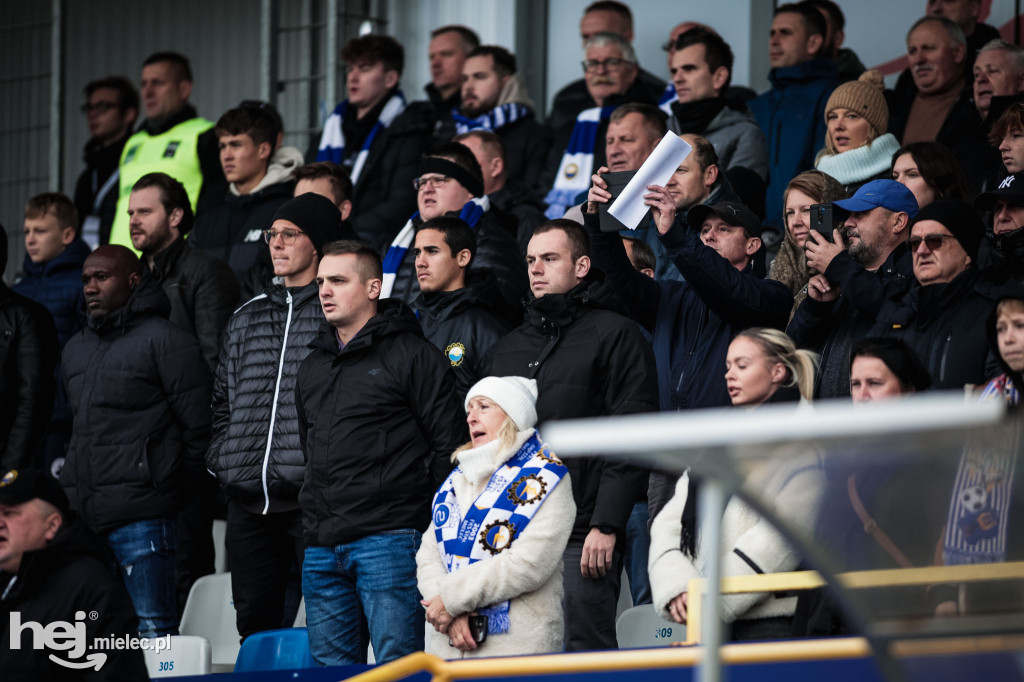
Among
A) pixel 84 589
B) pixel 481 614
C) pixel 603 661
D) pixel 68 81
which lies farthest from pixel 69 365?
pixel 68 81

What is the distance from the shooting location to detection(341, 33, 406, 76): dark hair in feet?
28.2

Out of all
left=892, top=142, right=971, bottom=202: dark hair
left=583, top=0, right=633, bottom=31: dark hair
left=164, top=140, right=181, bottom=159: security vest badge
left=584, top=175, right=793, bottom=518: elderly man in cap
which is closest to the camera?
left=584, top=175, right=793, bottom=518: elderly man in cap

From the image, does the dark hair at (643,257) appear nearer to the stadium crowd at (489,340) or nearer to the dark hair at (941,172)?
the stadium crowd at (489,340)

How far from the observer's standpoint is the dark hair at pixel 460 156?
23.4 ft

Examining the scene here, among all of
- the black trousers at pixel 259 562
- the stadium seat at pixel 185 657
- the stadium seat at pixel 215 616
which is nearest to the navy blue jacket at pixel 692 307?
the black trousers at pixel 259 562

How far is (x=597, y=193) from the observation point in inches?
217

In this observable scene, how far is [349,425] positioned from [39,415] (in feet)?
7.58

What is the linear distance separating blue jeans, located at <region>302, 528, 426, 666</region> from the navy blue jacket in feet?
4.06

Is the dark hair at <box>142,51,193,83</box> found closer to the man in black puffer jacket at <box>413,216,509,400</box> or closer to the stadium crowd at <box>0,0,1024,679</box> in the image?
the stadium crowd at <box>0,0,1024,679</box>

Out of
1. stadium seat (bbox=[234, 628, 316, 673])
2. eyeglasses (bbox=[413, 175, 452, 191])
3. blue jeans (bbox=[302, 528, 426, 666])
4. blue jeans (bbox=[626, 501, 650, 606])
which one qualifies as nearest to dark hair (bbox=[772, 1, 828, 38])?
eyeglasses (bbox=[413, 175, 452, 191])

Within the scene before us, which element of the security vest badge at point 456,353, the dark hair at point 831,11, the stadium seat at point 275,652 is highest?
the dark hair at point 831,11

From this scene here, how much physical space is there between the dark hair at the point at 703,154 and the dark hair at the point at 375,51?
9.78ft

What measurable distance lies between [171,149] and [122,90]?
1542 mm

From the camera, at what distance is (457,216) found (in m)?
6.88
